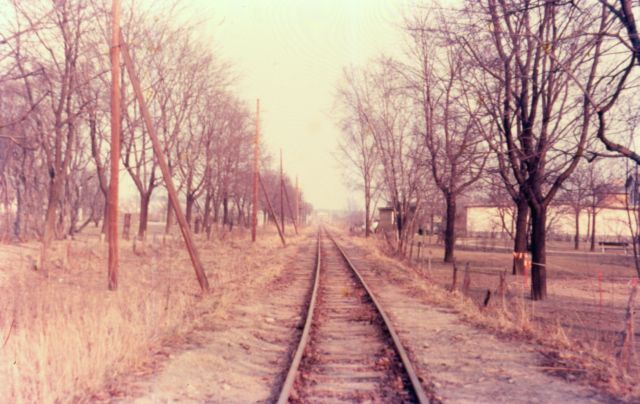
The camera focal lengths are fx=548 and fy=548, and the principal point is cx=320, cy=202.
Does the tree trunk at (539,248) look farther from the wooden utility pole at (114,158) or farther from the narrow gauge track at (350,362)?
the wooden utility pole at (114,158)

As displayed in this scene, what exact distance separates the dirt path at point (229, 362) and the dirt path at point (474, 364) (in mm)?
2039

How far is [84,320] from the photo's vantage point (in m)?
8.61

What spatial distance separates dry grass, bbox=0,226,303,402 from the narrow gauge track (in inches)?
83.2

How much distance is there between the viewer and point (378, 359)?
7.79 meters

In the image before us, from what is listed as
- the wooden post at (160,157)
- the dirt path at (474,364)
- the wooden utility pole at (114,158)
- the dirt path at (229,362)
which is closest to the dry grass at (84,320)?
the dirt path at (229,362)

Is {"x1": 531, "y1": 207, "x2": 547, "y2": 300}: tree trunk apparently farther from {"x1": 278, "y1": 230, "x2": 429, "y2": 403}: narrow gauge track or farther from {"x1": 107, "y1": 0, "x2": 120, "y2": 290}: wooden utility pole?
{"x1": 107, "y1": 0, "x2": 120, "y2": 290}: wooden utility pole

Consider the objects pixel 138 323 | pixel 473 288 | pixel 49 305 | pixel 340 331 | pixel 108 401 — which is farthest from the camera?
pixel 473 288

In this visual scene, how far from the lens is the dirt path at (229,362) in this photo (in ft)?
20.4

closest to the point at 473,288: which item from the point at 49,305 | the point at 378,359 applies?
the point at 378,359

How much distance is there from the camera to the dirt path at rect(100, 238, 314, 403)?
622cm

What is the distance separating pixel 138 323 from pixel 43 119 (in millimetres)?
22482

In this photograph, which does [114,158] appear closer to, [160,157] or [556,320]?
[160,157]

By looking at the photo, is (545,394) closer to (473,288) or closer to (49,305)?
(49,305)

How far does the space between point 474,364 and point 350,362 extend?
176 centimetres
